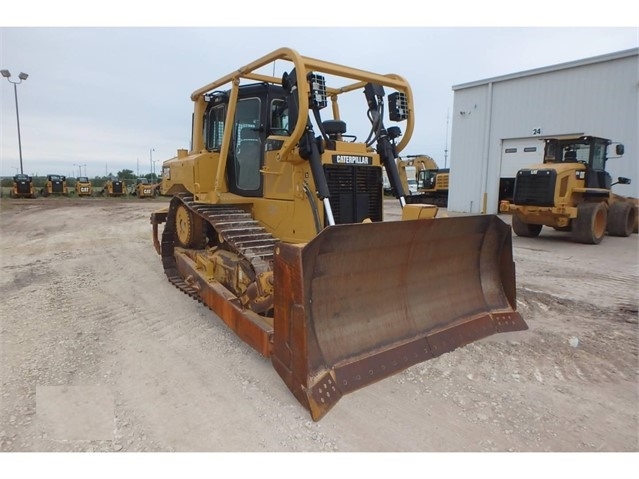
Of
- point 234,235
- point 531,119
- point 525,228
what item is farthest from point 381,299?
point 531,119

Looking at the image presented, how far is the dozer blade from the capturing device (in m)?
2.98

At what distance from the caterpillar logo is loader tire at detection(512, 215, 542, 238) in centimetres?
876

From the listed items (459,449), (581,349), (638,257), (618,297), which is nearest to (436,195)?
(638,257)

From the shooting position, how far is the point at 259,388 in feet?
10.5

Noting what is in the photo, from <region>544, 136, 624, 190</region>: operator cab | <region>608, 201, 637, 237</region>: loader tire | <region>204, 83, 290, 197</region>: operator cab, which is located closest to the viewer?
<region>204, 83, 290, 197</region>: operator cab

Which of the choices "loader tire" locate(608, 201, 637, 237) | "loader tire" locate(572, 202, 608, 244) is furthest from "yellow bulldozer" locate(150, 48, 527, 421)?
"loader tire" locate(608, 201, 637, 237)

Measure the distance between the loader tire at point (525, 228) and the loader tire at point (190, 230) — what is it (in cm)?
931

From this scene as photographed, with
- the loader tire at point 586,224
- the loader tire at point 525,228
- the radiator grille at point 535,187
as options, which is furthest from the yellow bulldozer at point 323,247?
the loader tire at point 525,228

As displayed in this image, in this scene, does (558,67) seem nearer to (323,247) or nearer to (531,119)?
(531,119)

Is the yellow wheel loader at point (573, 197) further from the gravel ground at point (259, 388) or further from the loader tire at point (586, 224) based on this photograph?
the gravel ground at point (259, 388)

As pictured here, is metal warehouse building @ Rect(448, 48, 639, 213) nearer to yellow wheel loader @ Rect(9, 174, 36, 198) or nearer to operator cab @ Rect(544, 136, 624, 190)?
operator cab @ Rect(544, 136, 624, 190)

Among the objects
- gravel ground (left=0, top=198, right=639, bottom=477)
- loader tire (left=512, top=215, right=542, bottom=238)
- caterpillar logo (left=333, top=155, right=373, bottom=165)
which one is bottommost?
gravel ground (left=0, top=198, right=639, bottom=477)

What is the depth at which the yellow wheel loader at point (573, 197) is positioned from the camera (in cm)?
1049

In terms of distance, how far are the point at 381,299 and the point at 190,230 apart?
10.4 feet
